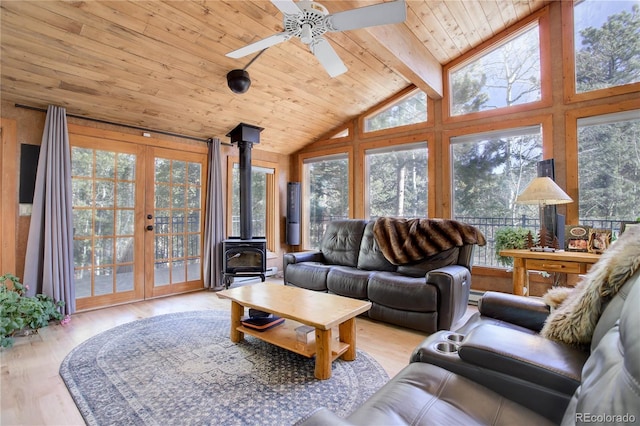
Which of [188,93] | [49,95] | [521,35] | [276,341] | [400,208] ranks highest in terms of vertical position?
[521,35]

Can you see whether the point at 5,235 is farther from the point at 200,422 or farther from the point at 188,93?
the point at 200,422

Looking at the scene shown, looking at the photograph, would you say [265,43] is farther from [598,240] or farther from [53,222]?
[598,240]

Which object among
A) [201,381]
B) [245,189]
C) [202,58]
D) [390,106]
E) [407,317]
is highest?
[390,106]

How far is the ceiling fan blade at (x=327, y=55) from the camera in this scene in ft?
7.21

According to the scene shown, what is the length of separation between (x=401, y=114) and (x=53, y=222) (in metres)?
4.57

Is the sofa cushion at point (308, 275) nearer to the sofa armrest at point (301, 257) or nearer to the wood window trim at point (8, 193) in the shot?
the sofa armrest at point (301, 257)

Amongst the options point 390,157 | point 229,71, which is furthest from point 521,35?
point 229,71

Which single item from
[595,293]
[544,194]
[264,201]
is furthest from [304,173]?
[595,293]

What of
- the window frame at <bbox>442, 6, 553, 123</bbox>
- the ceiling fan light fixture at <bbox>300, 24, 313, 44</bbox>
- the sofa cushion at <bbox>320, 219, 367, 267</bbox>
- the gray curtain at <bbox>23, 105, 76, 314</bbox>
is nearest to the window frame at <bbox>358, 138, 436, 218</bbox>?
the window frame at <bbox>442, 6, 553, 123</bbox>

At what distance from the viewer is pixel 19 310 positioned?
2.65m

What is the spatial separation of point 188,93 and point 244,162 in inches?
47.2

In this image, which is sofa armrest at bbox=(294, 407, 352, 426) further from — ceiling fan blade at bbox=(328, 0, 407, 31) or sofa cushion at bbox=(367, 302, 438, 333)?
sofa cushion at bbox=(367, 302, 438, 333)

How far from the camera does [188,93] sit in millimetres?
3559

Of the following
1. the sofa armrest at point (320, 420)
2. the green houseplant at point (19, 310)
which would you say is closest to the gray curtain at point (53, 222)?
the green houseplant at point (19, 310)
